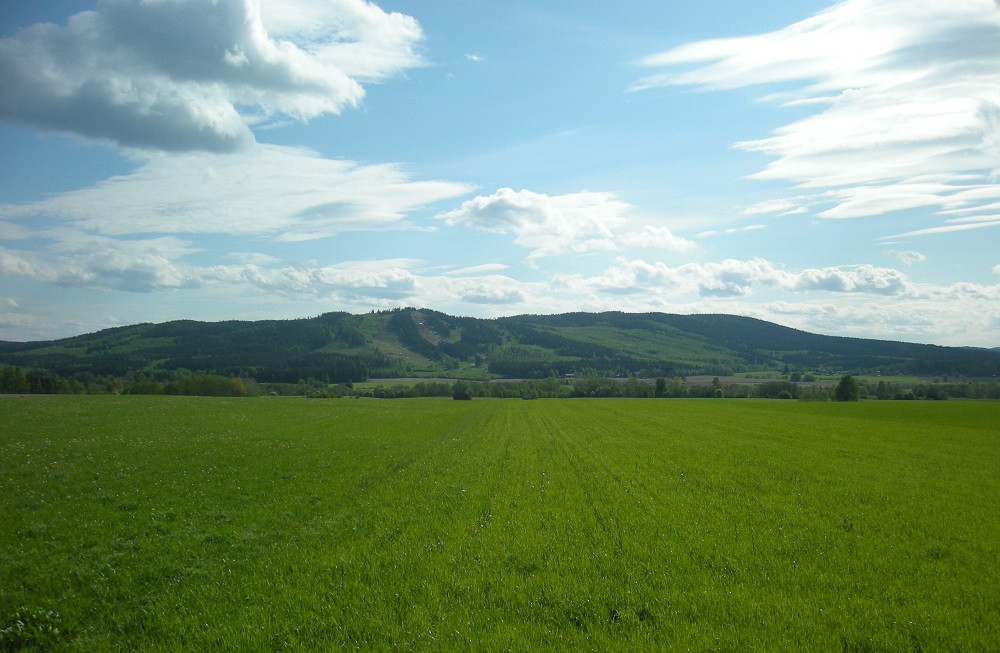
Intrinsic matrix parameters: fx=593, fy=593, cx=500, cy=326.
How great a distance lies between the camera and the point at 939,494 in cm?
1948

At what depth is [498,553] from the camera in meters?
12.9

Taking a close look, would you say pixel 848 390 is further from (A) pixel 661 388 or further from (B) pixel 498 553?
(B) pixel 498 553

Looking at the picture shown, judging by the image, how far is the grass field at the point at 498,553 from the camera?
9.13 meters

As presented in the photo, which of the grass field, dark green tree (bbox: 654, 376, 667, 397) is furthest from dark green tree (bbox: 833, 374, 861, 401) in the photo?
the grass field

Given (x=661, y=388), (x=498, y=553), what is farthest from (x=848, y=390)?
(x=498, y=553)

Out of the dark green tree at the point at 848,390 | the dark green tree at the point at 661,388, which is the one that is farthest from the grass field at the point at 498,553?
the dark green tree at the point at 661,388

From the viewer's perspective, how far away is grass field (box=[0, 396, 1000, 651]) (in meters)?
9.13

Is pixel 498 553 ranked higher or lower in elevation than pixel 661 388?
higher

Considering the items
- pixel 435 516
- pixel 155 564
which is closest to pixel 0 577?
pixel 155 564

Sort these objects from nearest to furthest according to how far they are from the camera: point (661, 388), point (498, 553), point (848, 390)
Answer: point (498, 553)
point (848, 390)
point (661, 388)

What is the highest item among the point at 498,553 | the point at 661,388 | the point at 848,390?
the point at 498,553

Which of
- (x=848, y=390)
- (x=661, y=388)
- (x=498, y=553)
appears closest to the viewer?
(x=498, y=553)

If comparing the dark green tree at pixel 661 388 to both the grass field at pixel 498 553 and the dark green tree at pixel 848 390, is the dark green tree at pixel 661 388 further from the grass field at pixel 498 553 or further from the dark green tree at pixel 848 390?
the grass field at pixel 498 553

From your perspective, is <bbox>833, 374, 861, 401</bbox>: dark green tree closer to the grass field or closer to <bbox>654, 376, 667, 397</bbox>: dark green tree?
<bbox>654, 376, 667, 397</bbox>: dark green tree
